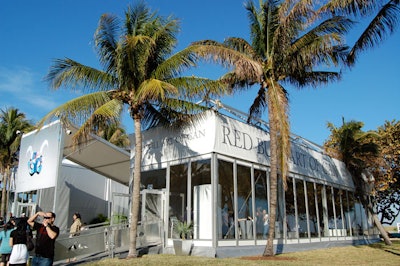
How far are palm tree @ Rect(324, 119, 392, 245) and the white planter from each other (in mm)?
12192

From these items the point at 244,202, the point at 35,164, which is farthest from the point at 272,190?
the point at 35,164

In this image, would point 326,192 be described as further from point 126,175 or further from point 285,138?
point 126,175

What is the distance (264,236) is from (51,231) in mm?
9899

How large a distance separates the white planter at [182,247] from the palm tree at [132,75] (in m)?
2.38

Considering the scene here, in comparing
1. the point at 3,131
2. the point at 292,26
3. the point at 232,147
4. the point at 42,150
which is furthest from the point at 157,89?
the point at 3,131

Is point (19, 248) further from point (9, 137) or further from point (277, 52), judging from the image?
point (9, 137)

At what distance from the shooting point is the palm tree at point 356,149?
2225 centimetres

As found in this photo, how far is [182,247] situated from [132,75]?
617 cm

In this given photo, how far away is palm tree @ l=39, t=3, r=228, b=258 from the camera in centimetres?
1230

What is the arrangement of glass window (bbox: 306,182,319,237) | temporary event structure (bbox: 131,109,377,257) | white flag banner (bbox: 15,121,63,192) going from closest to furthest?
temporary event structure (bbox: 131,109,377,257) → white flag banner (bbox: 15,121,63,192) → glass window (bbox: 306,182,319,237)

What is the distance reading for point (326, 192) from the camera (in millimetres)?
20219

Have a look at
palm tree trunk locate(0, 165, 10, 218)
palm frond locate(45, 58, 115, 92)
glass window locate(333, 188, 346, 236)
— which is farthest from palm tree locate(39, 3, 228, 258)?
palm tree trunk locate(0, 165, 10, 218)

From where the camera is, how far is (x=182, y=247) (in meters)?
13.0

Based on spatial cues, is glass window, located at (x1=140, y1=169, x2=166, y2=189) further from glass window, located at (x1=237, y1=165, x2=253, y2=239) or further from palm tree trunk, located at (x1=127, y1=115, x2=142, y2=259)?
glass window, located at (x1=237, y1=165, x2=253, y2=239)
